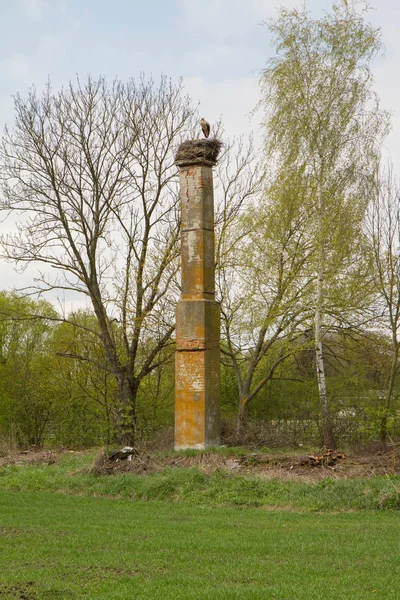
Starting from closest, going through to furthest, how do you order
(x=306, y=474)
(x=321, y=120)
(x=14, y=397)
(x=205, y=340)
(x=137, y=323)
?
(x=306, y=474) < (x=205, y=340) < (x=321, y=120) < (x=137, y=323) < (x=14, y=397)

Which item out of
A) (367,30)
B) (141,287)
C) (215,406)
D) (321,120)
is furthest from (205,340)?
(367,30)

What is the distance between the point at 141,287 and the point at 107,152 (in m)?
4.71

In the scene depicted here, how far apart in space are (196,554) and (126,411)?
15.1 metres

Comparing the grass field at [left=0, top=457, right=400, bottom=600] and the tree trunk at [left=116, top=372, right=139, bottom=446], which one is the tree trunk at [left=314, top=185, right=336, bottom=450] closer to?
the grass field at [left=0, top=457, right=400, bottom=600]

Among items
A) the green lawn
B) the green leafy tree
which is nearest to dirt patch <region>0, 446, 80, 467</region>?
the green lawn

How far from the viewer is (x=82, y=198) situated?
24094mm

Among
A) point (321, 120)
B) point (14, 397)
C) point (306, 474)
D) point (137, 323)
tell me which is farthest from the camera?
point (14, 397)

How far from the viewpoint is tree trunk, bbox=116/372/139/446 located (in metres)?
23.8

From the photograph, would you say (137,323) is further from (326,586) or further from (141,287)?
(326,586)

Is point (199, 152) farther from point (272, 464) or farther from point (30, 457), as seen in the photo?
point (30, 457)

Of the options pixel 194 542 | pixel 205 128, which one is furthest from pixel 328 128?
pixel 194 542

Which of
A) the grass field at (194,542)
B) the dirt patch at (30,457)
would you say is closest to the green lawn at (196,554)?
the grass field at (194,542)

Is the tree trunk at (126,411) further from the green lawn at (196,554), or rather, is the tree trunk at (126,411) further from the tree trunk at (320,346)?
the green lawn at (196,554)

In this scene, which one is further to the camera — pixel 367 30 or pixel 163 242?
pixel 163 242
